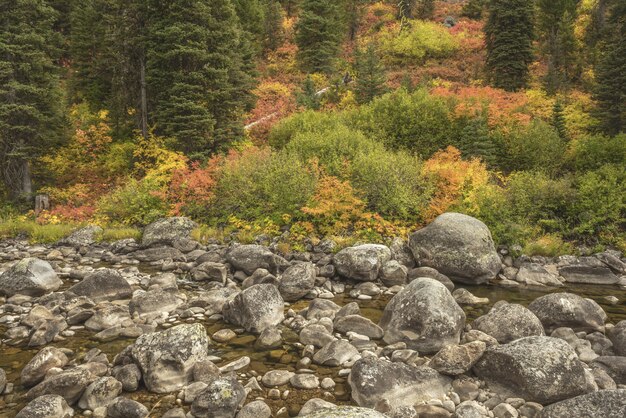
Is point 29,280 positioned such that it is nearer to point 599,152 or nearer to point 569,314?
point 569,314

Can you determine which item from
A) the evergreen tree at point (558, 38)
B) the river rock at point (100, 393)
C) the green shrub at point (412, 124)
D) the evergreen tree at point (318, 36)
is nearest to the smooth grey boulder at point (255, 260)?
the river rock at point (100, 393)

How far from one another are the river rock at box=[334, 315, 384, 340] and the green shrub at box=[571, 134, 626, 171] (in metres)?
17.1

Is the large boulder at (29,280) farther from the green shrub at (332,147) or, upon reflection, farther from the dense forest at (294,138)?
the green shrub at (332,147)

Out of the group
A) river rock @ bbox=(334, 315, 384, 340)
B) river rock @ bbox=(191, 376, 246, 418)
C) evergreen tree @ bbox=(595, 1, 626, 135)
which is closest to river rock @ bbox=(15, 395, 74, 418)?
river rock @ bbox=(191, 376, 246, 418)

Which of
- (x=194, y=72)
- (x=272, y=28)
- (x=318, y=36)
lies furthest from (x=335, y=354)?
(x=272, y=28)

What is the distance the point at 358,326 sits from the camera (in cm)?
1027

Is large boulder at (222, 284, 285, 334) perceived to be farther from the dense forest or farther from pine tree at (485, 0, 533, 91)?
pine tree at (485, 0, 533, 91)

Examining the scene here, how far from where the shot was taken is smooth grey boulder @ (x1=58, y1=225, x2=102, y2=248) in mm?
17938

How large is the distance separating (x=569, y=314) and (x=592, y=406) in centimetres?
427

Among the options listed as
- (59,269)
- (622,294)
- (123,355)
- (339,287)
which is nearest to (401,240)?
(339,287)

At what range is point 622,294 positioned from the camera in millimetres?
13477

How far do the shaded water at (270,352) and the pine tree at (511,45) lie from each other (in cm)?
2295

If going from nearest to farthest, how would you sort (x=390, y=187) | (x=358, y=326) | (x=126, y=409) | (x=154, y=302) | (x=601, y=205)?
(x=126, y=409) < (x=358, y=326) < (x=154, y=302) < (x=601, y=205) < (x=390, y=187)

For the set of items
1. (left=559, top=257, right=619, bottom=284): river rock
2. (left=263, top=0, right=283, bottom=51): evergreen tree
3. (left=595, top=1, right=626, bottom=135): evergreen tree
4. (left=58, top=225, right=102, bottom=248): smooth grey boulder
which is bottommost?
(left=559, top=257, right=619, bottom=284): river rock
